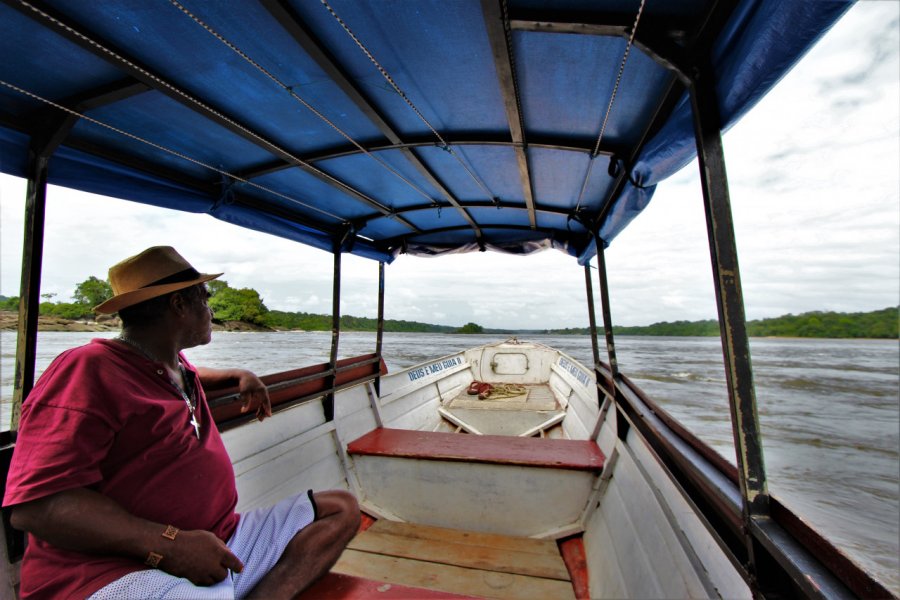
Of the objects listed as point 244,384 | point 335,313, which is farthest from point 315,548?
point 335,313

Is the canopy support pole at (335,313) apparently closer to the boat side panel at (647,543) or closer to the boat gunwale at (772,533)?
the boat side panel at (647,543)

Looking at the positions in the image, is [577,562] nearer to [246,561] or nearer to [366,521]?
[366,521]

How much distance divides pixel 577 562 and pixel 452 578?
855 mm

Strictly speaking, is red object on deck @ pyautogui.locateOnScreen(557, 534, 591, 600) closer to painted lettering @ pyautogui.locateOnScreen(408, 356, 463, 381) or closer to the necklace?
the necklace

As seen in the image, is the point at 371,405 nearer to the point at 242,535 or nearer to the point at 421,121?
the point at 242,535

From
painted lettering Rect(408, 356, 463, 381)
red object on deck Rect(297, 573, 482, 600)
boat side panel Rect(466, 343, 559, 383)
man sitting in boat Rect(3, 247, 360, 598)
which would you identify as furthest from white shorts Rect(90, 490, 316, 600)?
boat side panel Rect(466, 343, 559, 383)

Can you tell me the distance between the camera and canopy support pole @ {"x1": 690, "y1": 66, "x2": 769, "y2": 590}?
1.20 meters

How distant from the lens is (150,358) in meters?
1.44

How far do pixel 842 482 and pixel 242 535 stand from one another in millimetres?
11121

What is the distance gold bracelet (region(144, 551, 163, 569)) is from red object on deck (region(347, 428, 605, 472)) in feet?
7.51

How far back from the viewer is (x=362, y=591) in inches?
67.6

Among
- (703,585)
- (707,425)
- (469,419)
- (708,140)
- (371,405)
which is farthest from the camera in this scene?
(707,425)

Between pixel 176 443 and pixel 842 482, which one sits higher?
pixel 176 443

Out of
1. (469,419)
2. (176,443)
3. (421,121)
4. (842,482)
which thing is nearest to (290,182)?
(421,121)
